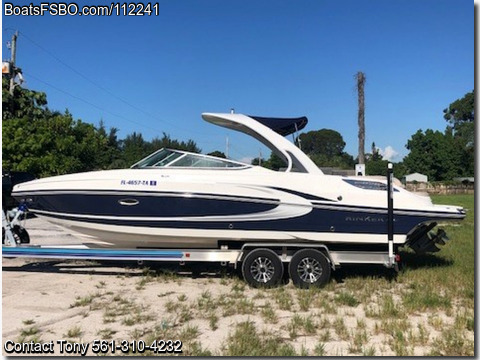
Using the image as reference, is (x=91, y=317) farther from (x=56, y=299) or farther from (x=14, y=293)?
(x=14, y=293)

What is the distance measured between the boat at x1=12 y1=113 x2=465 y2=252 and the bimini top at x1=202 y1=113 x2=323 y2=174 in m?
0.04

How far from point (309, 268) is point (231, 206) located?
1.53 metres

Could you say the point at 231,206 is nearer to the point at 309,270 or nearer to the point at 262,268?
the point at 262,268

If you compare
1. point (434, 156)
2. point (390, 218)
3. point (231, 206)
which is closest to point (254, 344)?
point (231, 206)

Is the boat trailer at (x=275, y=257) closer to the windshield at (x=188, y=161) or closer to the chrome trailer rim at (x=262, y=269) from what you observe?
the chrome trailer rim at (x=262, y=269)

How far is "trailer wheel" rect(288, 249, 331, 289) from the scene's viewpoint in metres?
6.83

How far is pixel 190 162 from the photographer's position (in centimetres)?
733

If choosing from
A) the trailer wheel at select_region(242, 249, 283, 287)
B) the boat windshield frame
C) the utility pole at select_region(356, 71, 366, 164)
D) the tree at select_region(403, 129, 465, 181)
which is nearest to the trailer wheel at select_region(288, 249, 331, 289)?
the trailer wheel at select_region(242, 249, 283, 287)

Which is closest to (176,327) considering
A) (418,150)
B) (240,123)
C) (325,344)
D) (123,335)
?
(123,335)

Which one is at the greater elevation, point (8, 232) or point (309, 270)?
point (8, 232)

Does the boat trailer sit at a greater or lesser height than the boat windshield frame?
lesser

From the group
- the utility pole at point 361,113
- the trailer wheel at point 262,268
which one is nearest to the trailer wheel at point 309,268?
the trailer wheel at point 262,268

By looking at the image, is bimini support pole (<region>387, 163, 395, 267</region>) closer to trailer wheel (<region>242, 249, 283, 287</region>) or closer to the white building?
trailer wheel (<region>242, 249, 283, 287</region>)

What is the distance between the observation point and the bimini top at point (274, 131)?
24.1ft
